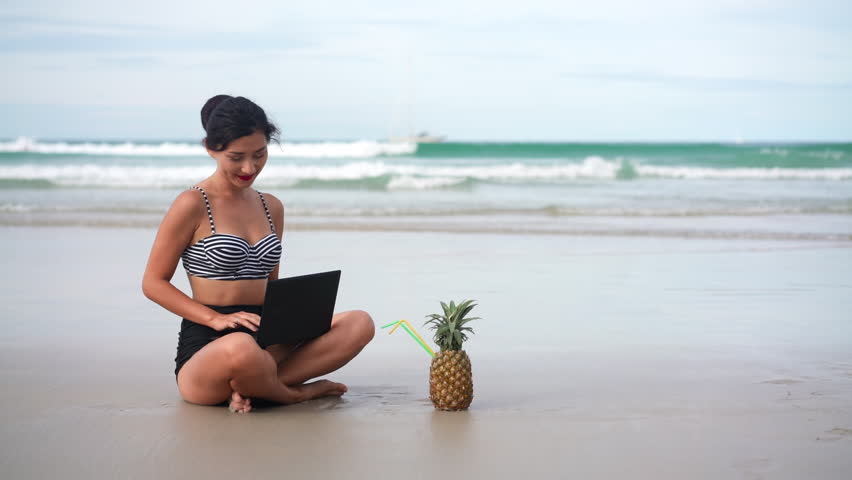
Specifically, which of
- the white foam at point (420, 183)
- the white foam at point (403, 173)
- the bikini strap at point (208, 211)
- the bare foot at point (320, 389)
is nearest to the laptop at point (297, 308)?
the bare foot at point (320, 389)

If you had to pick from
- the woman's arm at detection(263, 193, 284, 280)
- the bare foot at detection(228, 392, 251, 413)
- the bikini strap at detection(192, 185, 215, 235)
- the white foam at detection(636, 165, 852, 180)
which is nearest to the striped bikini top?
the bikini strap at detection(192, 185, 215, 235)

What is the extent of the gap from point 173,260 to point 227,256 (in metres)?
0.23

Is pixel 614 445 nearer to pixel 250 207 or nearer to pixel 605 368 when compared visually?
pixel 605 368

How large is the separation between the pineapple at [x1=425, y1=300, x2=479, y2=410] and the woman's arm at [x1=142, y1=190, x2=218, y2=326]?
98 centimetres

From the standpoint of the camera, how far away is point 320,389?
4.29m

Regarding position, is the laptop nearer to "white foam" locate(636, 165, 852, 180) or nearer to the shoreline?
the shoreline

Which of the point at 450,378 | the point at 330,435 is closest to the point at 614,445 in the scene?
the point at 450,378

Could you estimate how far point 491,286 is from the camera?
7488mm

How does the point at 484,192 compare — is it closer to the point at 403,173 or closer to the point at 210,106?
the point at 403,173

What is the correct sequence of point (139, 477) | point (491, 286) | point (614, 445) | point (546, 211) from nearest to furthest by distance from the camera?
point (139, 477) → point (614, 445) → point (491, 286) → point (546, 211)

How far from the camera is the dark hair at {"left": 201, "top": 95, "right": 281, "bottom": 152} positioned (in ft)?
12.6

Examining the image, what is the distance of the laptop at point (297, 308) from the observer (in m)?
3.79

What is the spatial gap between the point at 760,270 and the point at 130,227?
765 cm

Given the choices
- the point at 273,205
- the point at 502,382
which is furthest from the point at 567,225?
the point at 273,205
